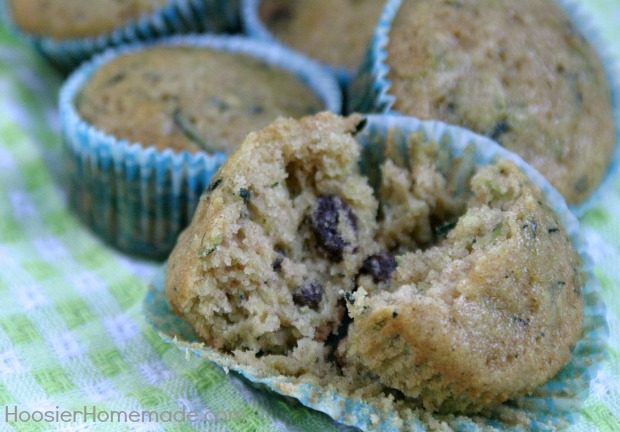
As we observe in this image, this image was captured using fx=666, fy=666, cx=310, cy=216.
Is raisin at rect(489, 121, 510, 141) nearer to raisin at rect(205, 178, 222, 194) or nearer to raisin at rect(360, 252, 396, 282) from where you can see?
raisin at rect(360, 252, 396, 282)

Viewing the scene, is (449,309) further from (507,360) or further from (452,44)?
(452,44)

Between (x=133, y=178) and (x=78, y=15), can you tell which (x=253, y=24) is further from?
(x=133, y=178)

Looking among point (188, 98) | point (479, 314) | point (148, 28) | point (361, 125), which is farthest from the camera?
point (148, 28)

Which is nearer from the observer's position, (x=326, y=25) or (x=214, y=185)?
(x=214, y=185)

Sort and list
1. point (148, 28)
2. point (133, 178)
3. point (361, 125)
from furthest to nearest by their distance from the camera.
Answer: point (148, 28) → point (133, 178) → point (361, 125)

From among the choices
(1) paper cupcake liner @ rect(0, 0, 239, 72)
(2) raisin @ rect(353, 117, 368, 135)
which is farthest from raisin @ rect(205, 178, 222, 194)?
(1) paper cupcake liner @ rect(0, 0, 239, 72)

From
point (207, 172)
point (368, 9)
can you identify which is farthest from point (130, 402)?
point (368, 9)

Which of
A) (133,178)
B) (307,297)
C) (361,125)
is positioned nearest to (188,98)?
(133,178)

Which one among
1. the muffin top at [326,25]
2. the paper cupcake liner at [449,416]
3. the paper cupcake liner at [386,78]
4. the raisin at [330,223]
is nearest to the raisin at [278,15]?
the muffin top at [326,25]
